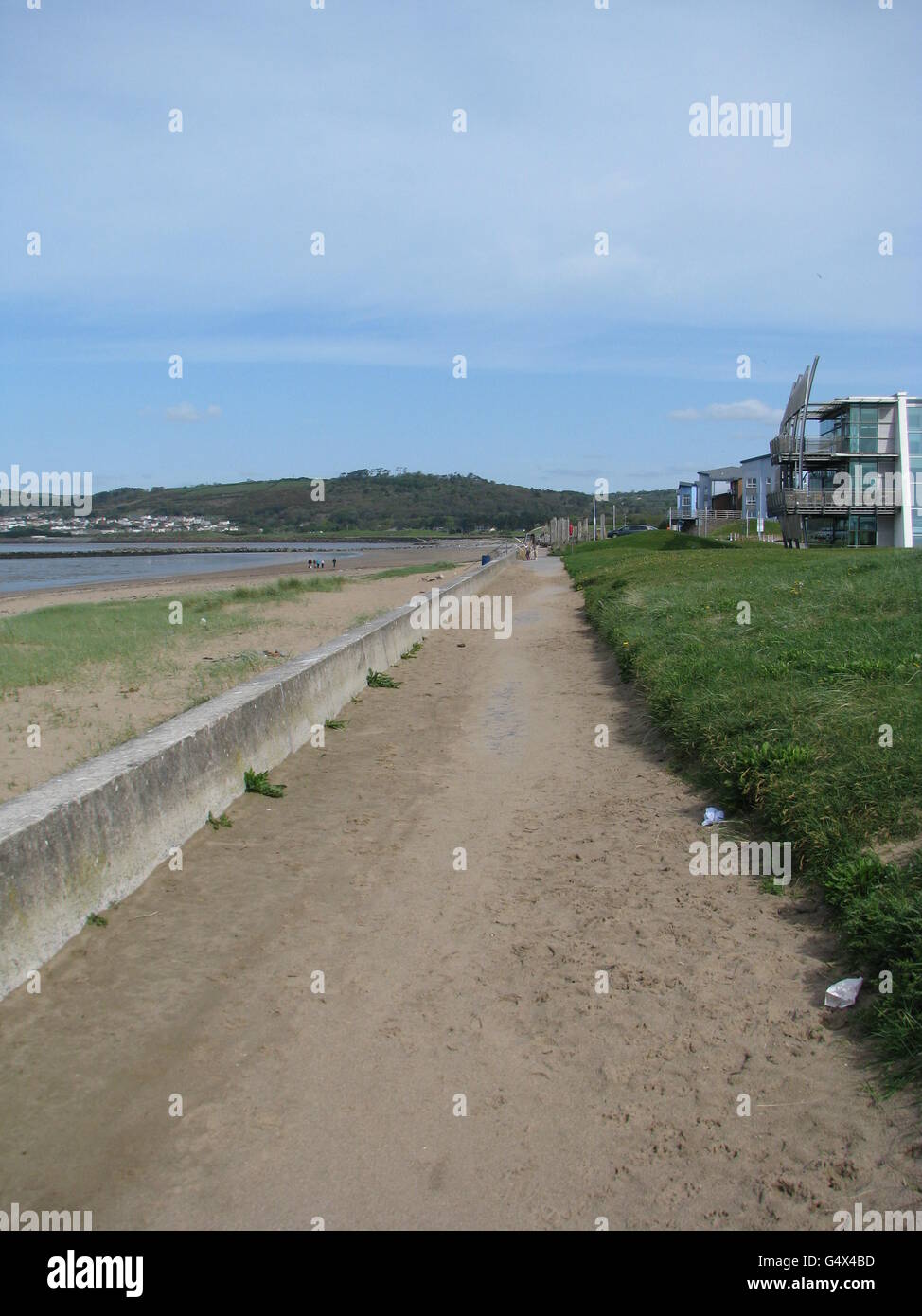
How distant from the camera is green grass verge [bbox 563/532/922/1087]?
3.85 metres

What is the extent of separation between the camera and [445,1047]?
144 inches

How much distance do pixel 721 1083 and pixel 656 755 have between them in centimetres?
427

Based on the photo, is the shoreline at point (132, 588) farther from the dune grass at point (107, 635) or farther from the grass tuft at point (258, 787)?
the grass tuft at point (258, 787)

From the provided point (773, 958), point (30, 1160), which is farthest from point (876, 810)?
point (30, 1160)

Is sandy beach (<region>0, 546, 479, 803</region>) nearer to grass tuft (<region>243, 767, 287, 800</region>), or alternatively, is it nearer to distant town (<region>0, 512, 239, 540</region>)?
grass tuft (<region>243, 767, 287, 800</region>)

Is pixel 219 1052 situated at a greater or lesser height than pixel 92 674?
lesser

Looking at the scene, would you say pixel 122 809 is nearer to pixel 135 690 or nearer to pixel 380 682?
pixel 135 690

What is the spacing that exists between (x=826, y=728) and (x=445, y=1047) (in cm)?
331

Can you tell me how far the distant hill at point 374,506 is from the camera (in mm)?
145000

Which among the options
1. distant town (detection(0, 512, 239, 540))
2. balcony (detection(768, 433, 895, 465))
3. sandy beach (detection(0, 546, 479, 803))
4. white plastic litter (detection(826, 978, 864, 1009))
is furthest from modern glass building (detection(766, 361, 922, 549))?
distant town (detection(0, 512, 239, 540))

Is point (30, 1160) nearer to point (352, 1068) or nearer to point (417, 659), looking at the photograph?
point (352, 1068)

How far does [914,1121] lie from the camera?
3006 millimetres

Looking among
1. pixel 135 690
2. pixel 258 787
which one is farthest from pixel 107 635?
pixel 258 787

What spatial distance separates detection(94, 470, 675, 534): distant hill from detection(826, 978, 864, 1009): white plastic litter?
128m
